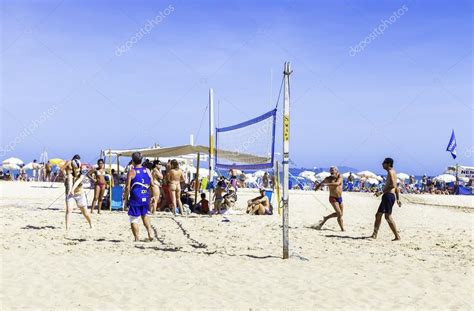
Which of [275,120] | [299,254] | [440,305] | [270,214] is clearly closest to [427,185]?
[270,214]

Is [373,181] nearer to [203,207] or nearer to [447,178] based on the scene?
[447,178]

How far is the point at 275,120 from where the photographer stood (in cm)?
1022

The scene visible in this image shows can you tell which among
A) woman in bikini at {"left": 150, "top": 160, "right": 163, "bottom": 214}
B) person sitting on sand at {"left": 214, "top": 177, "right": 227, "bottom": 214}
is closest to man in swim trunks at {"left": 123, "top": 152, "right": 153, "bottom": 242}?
woman in bikini at {"left": 150, "top": 160, "right": 163, "bottom": 214}

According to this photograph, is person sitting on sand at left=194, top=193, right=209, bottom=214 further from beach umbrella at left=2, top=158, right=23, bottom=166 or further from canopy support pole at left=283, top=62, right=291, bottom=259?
beach umbrella at left=2, top=158, right=23, bottom=166

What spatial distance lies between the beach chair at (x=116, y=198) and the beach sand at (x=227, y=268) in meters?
2.82

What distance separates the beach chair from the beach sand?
282 cm

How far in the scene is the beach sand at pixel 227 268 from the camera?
4.95 meters

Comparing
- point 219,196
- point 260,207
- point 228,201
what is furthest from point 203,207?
point 260,207

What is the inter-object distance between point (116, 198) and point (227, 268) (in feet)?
25.6

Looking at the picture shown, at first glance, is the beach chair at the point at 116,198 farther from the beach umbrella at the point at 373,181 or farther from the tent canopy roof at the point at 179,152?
the beach umbrella at the point at 373,181

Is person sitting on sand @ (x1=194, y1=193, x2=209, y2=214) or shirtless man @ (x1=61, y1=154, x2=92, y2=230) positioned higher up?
shirtless man @ (x1=61, y1=154, x2=92, y2=230)

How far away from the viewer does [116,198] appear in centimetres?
1357

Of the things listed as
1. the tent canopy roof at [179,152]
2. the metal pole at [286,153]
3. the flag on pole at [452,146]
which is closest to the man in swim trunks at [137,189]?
the metal pole at [286,153]

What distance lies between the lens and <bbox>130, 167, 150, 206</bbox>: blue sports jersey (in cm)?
778
